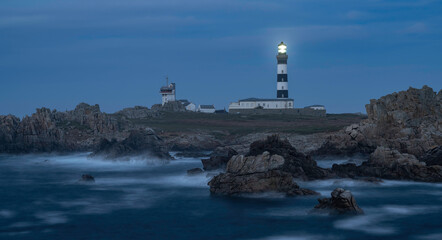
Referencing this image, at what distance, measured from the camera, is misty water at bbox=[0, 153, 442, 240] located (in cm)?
2689

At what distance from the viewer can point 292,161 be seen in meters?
39.0

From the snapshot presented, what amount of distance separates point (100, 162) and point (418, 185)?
3481cm

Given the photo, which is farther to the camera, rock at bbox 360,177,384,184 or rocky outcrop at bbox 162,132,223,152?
rocky outcrop at bbox 162,132,223,152

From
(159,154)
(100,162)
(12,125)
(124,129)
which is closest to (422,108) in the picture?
(159,154)

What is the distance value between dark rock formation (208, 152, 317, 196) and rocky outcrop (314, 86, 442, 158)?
1936 cm

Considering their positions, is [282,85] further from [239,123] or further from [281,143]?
[281,143]

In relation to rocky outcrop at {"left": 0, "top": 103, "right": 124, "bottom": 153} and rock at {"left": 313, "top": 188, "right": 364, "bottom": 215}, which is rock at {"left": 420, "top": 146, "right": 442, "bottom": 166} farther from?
rocky outcrop at {"left": 0, "top": 103, "right": 124, "bottom": 153}

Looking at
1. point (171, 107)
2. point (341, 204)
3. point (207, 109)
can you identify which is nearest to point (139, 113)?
point (171, 107)

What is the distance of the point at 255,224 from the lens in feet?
93.1

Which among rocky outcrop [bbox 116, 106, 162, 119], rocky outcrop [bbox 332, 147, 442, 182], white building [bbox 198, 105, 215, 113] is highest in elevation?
white building [bbox 198, 105, 215, 113]

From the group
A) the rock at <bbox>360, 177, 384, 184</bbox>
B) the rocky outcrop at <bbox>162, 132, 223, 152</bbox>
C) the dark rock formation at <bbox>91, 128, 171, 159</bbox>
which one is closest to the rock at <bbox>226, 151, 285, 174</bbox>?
the rock at <bbox>360, 177, 384, 184</bbox>

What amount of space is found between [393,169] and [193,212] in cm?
1632

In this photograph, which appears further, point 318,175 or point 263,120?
point 263,120

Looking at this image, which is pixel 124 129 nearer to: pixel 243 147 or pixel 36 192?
pixel 243 147
